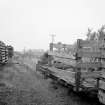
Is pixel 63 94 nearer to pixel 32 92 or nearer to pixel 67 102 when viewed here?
pixel 67 102

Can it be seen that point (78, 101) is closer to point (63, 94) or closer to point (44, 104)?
point (63, 94)

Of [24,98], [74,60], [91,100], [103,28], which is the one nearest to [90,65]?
[74,60]

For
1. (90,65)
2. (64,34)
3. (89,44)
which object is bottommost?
(90,65)

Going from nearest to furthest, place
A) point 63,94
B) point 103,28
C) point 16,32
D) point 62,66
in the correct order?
point 63,94 < point 62,66 < point 103,28 < point 16,32

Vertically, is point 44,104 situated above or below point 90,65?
below

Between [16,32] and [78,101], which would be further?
[16,32]

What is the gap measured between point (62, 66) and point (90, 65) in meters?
3.50

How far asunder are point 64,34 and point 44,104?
79.5 metres

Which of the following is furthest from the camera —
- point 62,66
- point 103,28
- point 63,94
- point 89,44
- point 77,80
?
point 103,28

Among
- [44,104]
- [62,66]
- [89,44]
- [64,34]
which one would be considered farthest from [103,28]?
[64,34]

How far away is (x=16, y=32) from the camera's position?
260 ft

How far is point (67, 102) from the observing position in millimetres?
3994

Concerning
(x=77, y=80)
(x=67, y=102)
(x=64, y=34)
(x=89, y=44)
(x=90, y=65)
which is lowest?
(x=67, y=102)

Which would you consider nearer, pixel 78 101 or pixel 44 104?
pixel 44 104
